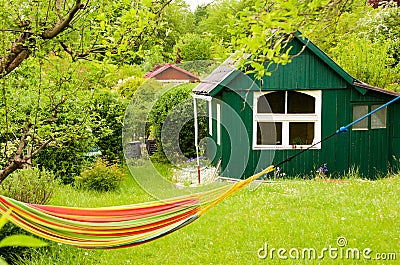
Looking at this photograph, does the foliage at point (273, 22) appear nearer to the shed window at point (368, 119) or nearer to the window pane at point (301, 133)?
the window pane at point (301, 133)

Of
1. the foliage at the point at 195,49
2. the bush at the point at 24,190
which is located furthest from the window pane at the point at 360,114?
the foliage at the point at 195,49

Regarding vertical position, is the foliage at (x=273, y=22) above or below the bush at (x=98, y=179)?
above

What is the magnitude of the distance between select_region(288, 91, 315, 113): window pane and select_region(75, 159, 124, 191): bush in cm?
344

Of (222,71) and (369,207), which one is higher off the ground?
(222,71)

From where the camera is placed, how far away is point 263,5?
299cm

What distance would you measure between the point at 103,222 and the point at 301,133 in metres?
6.36

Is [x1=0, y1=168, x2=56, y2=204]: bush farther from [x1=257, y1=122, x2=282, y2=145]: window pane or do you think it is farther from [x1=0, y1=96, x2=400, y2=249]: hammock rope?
[x1=257, y1=122, x2=282, y2=145]: window pane

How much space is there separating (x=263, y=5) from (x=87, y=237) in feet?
5.82

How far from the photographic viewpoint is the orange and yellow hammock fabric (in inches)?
119

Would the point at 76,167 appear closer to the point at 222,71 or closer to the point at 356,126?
the point at 222,71

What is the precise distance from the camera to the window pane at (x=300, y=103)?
358 inches

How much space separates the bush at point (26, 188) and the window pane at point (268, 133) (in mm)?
5006

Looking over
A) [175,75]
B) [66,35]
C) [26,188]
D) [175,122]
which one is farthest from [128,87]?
[66,35]

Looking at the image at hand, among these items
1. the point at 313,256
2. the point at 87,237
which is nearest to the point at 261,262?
the point at 313,256
